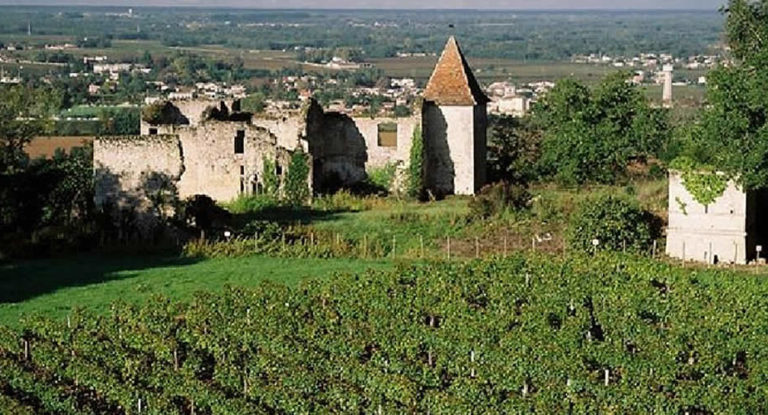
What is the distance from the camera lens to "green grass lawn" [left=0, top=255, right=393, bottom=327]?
2592cm

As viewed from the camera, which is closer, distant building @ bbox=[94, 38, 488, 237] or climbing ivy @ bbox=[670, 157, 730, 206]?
climbing ivy @ bbox=[670, 157, 730, 206]

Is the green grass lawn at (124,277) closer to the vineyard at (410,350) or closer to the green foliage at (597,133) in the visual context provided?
the vineyard at (410,350)

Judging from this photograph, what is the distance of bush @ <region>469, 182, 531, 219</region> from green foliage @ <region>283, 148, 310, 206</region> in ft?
16.3

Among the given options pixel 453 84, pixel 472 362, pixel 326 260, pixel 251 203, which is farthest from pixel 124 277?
pixel 453 84

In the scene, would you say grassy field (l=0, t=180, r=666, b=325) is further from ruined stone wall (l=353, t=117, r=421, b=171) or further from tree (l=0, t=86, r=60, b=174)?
tree (l=0, t=86, r=60, b=174)

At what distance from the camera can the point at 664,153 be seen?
39500 mm

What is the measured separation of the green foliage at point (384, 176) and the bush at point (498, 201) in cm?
422

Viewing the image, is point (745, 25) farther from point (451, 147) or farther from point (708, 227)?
point (451, 147)

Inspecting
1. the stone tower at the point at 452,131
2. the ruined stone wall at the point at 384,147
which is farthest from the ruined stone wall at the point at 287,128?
the stone tower at the point at 452,131

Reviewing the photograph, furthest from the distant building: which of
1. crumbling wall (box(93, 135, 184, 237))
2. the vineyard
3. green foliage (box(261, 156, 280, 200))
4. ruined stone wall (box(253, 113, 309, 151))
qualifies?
the vineyard

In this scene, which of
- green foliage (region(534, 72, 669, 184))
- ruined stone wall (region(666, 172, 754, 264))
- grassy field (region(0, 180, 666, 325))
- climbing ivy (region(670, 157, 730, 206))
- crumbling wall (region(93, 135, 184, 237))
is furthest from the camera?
green foliage (region(534, 72, 669, 184))

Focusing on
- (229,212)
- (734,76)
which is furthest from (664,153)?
(229,212)

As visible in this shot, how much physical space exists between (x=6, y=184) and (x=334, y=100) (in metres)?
66.1

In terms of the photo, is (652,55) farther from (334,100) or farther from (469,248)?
(469,248)
